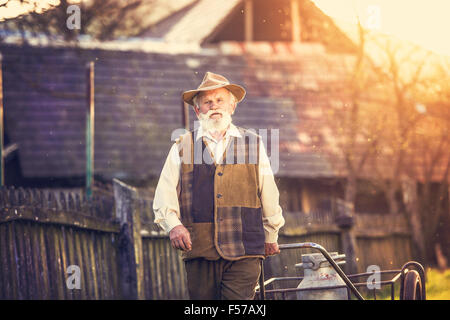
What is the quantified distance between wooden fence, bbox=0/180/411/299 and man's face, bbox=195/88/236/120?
2.15 m

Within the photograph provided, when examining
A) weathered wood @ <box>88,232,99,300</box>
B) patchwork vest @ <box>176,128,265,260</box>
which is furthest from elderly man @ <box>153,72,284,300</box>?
weathered wood @ <box>88,232,99,300</box>

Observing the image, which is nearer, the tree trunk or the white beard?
the white beard

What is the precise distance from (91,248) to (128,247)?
64cm

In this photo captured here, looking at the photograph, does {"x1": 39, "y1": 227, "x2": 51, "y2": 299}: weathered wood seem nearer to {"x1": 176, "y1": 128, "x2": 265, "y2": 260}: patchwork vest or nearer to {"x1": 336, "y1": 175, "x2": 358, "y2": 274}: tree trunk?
{"x1": 176, "y1": 128, "x2": 265, "y2": 260}: patchwork vest

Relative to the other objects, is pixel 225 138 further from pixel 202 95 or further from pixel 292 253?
pixel 292 253

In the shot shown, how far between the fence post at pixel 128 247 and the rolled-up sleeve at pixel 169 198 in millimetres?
3445

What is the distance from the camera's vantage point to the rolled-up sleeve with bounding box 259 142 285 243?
4.51 m

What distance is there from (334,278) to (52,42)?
1366 cm

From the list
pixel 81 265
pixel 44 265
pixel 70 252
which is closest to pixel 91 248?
pixel 81 265

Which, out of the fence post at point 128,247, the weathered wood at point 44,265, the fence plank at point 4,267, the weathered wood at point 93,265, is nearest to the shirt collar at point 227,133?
the fence plank at point 4,267

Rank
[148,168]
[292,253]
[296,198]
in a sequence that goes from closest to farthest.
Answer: [292,253], [148,168], [296,198]
